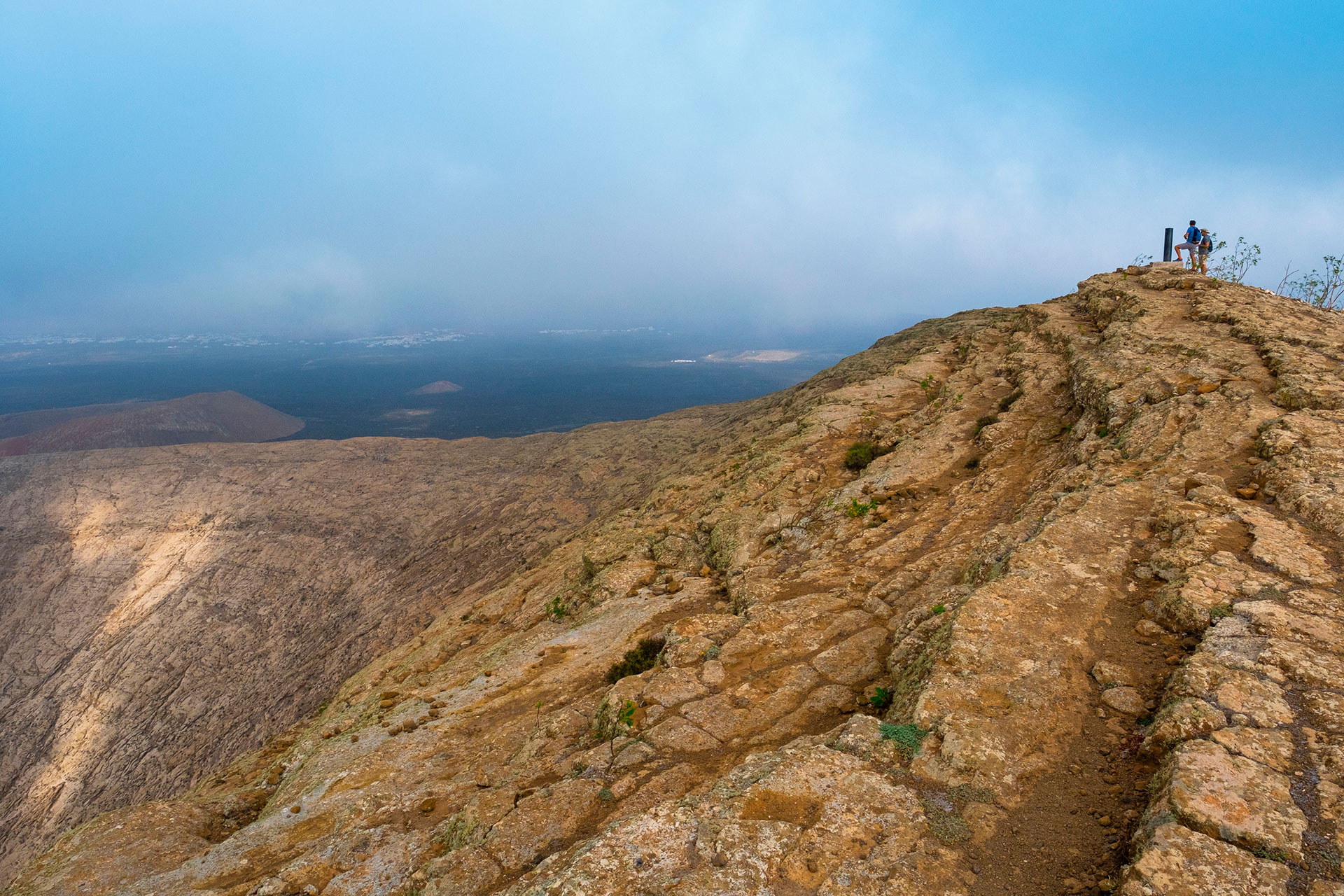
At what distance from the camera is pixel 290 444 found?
60.8 metres

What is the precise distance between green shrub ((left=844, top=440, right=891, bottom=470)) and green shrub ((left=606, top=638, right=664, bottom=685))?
767 centimetres

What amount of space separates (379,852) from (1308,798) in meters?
9.12

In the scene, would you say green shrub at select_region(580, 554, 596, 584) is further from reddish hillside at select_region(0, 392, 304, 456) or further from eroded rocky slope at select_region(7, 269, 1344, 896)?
reddish hillside at select_region(0, 392, 304, 456)

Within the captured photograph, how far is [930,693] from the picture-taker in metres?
5.99

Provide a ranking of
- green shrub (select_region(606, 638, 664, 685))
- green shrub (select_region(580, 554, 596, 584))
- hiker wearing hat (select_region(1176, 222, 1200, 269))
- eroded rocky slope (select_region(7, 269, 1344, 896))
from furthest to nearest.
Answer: hiker wearing hat (select_region(1176, 222, 1200, 269)) → green shrub (select_region(580, 554, 596, 584)) → green shrub (select_region(606, 638, 664, 685)) → eroded rocky slope (select_region(7, 269, 1344, 896))

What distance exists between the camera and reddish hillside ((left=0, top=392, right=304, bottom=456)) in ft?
315

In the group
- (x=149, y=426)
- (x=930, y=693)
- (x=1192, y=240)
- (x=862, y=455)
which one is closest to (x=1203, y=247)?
(x=1192, y=240)

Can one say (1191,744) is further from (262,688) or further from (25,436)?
(25,436)

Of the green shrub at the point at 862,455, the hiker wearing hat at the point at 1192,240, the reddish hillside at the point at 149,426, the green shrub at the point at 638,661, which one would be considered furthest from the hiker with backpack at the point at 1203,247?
the reddish hillside at the point at 149,426

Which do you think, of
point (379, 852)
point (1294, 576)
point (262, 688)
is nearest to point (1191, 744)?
point (1294, 576)

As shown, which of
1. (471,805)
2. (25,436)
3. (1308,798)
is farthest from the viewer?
(25,436)

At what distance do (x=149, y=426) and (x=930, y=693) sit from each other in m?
137

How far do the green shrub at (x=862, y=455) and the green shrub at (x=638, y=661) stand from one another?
7.67 meters

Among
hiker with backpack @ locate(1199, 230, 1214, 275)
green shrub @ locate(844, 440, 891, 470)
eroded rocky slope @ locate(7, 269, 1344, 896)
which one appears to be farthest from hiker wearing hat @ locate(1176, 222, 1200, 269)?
green shrub @ locate(844, 440, 891, 470)
